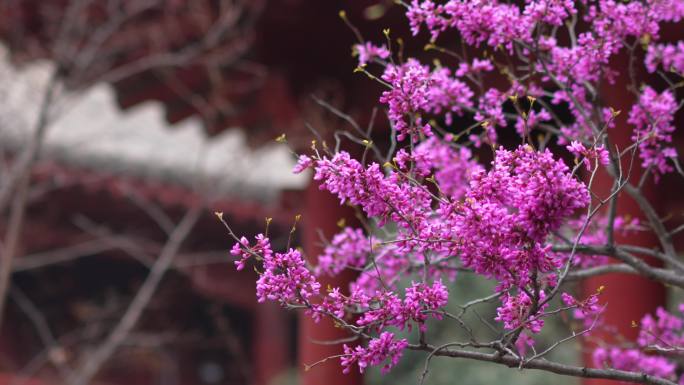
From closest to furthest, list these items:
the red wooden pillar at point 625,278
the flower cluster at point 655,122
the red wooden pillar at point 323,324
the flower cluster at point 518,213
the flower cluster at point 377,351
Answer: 1. the flower cluster at point 518,213
2. the flower cluster at point 377,351
3. the flower cluster at point 655,122
4. the red wooden pillar at point 625,278
5. the red wooden pillar at point 323,324

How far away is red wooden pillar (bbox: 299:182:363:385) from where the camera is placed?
3.77 meters

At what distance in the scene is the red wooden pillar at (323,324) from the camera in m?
3.77

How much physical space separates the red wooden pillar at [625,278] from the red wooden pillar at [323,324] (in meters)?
0.99

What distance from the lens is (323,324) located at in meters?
3.84

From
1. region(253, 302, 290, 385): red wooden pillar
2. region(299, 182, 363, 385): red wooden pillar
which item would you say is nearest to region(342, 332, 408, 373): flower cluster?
region(299, 182, 363, 385): red wooden pillar

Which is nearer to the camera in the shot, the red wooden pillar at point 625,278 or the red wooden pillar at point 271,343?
the red wooden pillar at point 625,278

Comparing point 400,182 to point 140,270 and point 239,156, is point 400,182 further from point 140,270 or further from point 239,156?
point 140,270

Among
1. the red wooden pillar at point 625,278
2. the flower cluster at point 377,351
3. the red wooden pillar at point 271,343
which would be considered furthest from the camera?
the red wooden pillar at point 271,343

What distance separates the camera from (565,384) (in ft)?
17.2

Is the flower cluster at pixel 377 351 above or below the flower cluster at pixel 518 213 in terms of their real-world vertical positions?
below

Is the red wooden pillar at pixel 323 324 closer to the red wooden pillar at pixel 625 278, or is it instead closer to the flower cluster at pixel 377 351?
the red wooden pillar at pixel 625 278

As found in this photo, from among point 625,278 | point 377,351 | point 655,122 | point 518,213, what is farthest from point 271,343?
point 518,213

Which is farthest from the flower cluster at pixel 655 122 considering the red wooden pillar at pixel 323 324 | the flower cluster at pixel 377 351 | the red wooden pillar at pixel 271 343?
the red wooden pillar at pixel 271 343

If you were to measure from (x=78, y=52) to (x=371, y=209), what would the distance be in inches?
143
